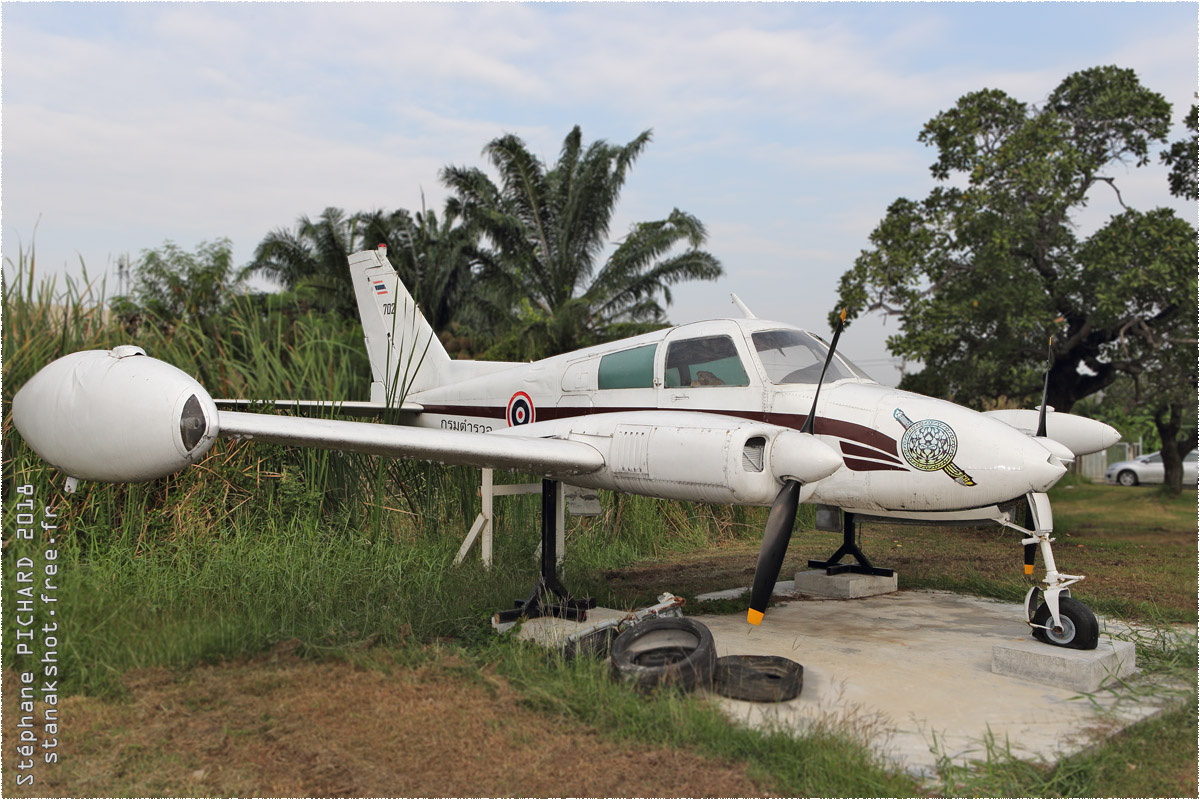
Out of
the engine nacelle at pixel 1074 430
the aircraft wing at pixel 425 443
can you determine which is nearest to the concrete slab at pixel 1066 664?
the engine nacelle at pixel 1074 430

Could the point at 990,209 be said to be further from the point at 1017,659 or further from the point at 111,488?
the point at 111,488

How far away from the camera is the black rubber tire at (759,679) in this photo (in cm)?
505

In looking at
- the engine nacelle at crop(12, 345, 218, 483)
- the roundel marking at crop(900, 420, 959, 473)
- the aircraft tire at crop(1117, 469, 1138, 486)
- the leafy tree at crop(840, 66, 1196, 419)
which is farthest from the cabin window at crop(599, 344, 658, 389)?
the aircraft tire at crop(1117, 469, 1138, 486)

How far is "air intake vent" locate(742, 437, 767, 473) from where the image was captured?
585 cm

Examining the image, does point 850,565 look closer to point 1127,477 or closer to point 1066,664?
point 1066,664

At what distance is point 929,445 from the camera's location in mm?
6055

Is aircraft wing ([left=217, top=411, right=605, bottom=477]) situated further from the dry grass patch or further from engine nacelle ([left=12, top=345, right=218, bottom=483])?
the dry grass patch

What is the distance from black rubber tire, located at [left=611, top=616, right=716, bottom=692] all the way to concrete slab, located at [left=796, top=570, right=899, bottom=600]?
352 cm

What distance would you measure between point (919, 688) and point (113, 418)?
5.38 m

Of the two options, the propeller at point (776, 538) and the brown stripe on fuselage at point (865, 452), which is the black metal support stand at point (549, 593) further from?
the brown stripe on fuselage at point (865, 452)

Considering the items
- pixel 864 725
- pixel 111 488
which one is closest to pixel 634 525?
pixel 111 488

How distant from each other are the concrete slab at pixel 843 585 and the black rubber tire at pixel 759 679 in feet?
11.1

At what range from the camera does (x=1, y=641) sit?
516 cm

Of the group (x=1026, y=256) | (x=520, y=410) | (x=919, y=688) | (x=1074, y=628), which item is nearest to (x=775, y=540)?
(x=919, y=688)
